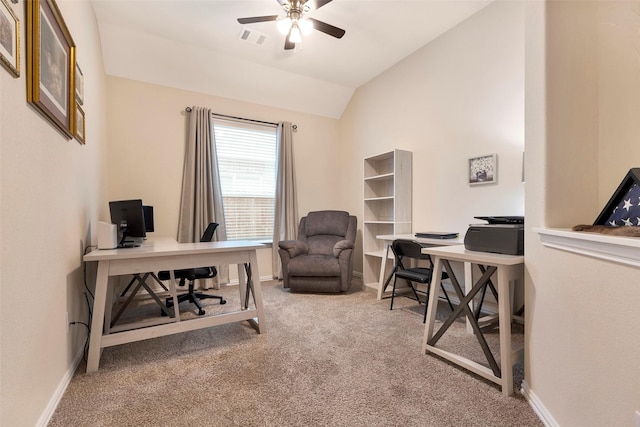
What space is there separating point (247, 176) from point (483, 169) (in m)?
3.10

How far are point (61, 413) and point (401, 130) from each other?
13.1 feet

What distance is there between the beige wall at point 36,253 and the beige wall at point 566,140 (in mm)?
2165

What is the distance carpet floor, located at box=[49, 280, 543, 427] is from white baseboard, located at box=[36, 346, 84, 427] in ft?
0.09

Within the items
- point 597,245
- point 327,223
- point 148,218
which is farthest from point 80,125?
point 597,245

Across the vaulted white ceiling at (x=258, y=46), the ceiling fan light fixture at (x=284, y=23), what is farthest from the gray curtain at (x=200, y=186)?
the ceiling fan light fixture at (x=284, y=23)

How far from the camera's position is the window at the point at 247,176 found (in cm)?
415

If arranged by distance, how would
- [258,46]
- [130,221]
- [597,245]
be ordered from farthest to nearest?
[258,46], [130,221], [597,245]

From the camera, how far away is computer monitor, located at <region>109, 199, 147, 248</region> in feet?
7.55

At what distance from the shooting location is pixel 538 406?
1.39 m

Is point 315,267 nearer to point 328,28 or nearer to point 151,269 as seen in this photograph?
point 151,269

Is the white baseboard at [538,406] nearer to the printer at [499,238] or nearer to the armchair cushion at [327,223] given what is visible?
the printer at [499,238]

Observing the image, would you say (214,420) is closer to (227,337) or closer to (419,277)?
(227,337)

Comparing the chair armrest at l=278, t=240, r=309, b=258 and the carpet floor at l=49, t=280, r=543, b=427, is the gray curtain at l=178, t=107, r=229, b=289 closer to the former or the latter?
the chair armrest at l=278, t=240, r=309, b=258

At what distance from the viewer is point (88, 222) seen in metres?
2.31
